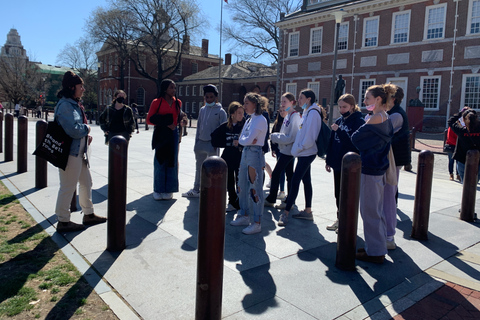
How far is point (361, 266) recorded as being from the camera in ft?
13.5

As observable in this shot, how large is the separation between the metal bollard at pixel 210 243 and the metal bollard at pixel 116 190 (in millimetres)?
1596

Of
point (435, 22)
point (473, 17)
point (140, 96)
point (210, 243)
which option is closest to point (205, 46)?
point (140, 96)

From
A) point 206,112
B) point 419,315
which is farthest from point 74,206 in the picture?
point 419,315

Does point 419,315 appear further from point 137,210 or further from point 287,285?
point 137,210

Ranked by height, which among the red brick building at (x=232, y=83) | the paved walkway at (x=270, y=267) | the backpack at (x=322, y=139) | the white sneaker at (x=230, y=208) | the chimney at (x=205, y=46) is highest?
the chimney at (x=205, y=46)

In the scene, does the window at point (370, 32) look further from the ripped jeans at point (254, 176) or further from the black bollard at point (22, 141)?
the ripped jeans at point (254, 176)

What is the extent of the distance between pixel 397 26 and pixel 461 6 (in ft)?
14.3

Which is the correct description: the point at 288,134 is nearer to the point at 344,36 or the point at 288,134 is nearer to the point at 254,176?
the point at 254,176

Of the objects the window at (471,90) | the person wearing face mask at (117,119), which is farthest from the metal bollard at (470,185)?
the window at (471,90)

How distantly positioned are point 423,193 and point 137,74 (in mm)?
58127

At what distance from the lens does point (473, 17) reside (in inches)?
969

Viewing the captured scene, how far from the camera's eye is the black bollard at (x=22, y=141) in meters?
8.08

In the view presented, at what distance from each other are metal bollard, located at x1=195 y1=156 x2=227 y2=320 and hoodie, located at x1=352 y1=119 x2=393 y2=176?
1938 millimetres

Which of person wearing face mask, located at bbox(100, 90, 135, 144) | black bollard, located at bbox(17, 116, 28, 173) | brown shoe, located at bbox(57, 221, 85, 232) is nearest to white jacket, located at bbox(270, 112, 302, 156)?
brown shoe, located at bbox(57, 221, 85, 232)
